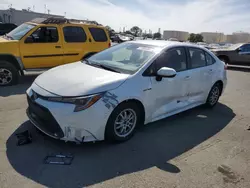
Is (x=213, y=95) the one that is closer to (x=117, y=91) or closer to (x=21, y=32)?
(x=117, y=91)

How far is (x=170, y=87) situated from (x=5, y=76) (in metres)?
4.88

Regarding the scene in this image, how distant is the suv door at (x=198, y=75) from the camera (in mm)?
4695

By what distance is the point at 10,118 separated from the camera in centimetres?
434

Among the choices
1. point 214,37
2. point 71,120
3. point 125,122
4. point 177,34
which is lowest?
point 125,122

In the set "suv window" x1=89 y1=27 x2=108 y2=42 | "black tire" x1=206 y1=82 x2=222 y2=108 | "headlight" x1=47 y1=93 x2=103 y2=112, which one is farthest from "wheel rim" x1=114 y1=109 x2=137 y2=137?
"suv window" x1=89 y1=27 x2=108 y2=42

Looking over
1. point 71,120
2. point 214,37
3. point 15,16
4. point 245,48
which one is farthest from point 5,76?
point 214,37

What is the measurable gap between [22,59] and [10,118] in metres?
3.05

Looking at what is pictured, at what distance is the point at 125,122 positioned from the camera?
3.63 m

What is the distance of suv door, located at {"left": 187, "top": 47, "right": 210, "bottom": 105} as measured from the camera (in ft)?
15.4

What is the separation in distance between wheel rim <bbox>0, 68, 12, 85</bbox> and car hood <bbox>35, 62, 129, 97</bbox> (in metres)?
3.35

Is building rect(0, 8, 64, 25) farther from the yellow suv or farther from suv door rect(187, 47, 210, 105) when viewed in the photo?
suv door rect(187, 47, 210, 105)

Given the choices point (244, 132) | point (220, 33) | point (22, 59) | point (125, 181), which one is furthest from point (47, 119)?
point (220, 33)

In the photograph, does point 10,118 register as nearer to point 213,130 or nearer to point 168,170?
point 168,170

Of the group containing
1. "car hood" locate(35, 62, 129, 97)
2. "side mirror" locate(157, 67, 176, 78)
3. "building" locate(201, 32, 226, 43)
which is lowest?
"car hood" locate(35, 62, 129, 97)
